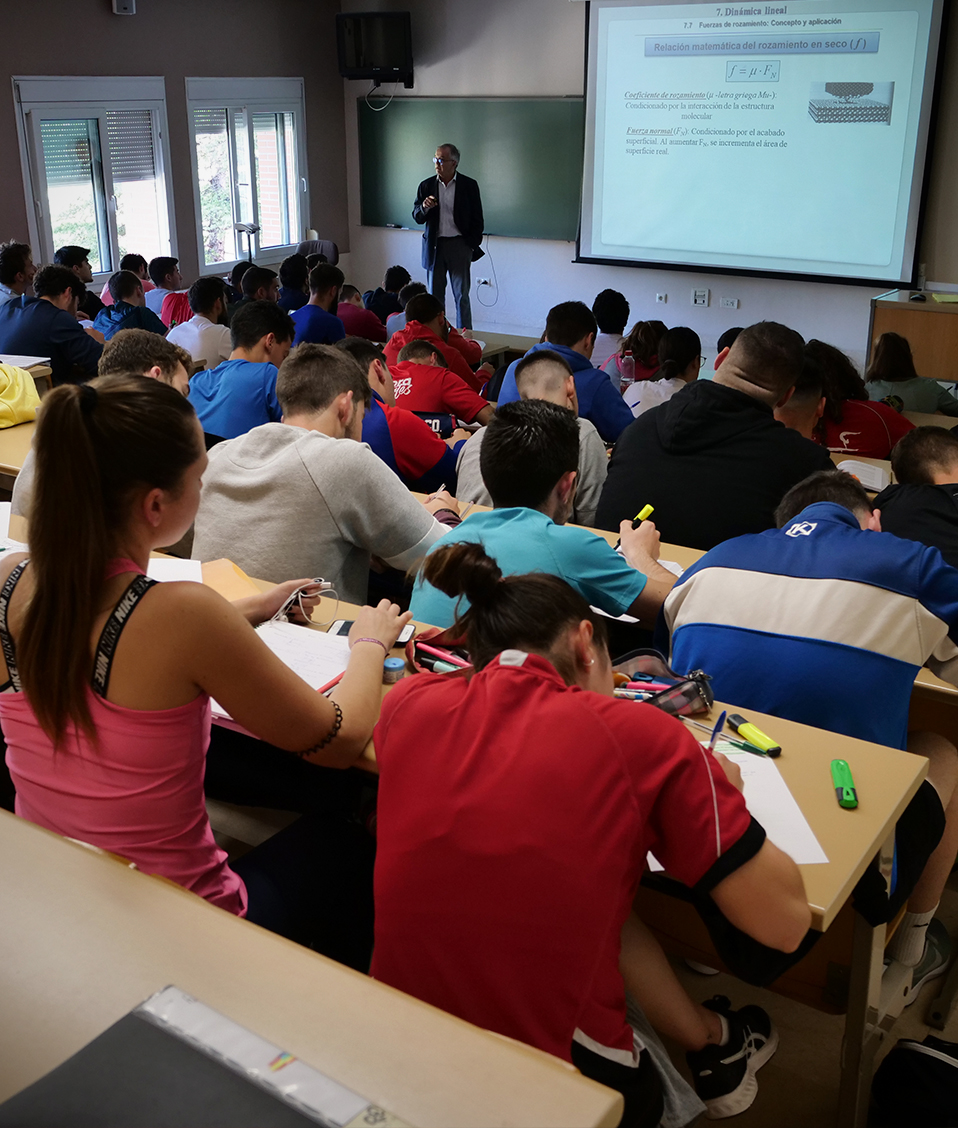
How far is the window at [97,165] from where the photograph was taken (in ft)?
25.1

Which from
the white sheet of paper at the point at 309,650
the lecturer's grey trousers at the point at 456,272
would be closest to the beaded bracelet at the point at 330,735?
the white sheet of paper at the point at 309,650

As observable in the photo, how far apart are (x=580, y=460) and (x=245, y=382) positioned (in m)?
1.42

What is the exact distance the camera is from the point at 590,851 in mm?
1184

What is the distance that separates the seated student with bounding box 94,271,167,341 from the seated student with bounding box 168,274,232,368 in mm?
417

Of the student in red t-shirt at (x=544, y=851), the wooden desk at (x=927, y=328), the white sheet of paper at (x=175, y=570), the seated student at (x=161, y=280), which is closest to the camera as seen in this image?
the student in red t-shirt at (x=544, y=851)

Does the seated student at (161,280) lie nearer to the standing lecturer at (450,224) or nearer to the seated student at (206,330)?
the seated student at (206,330)

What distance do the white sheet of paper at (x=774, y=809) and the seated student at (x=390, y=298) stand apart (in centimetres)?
627

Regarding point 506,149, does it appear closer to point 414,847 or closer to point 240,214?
point 240,214

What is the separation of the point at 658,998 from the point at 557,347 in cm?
326

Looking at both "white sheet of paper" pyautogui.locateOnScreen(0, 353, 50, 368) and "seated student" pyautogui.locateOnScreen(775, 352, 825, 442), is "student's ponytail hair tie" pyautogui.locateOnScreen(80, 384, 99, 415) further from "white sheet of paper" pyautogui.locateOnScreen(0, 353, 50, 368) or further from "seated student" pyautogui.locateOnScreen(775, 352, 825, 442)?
"white sheet of paper" pyautogui.locateOnScreen(0, 353, 50, 368)

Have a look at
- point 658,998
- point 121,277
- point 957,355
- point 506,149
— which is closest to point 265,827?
point 658,998

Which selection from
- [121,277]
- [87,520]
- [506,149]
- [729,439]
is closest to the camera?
[87,520]

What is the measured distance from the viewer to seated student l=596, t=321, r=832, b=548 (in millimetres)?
2854

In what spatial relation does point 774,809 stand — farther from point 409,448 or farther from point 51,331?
point 51,331
